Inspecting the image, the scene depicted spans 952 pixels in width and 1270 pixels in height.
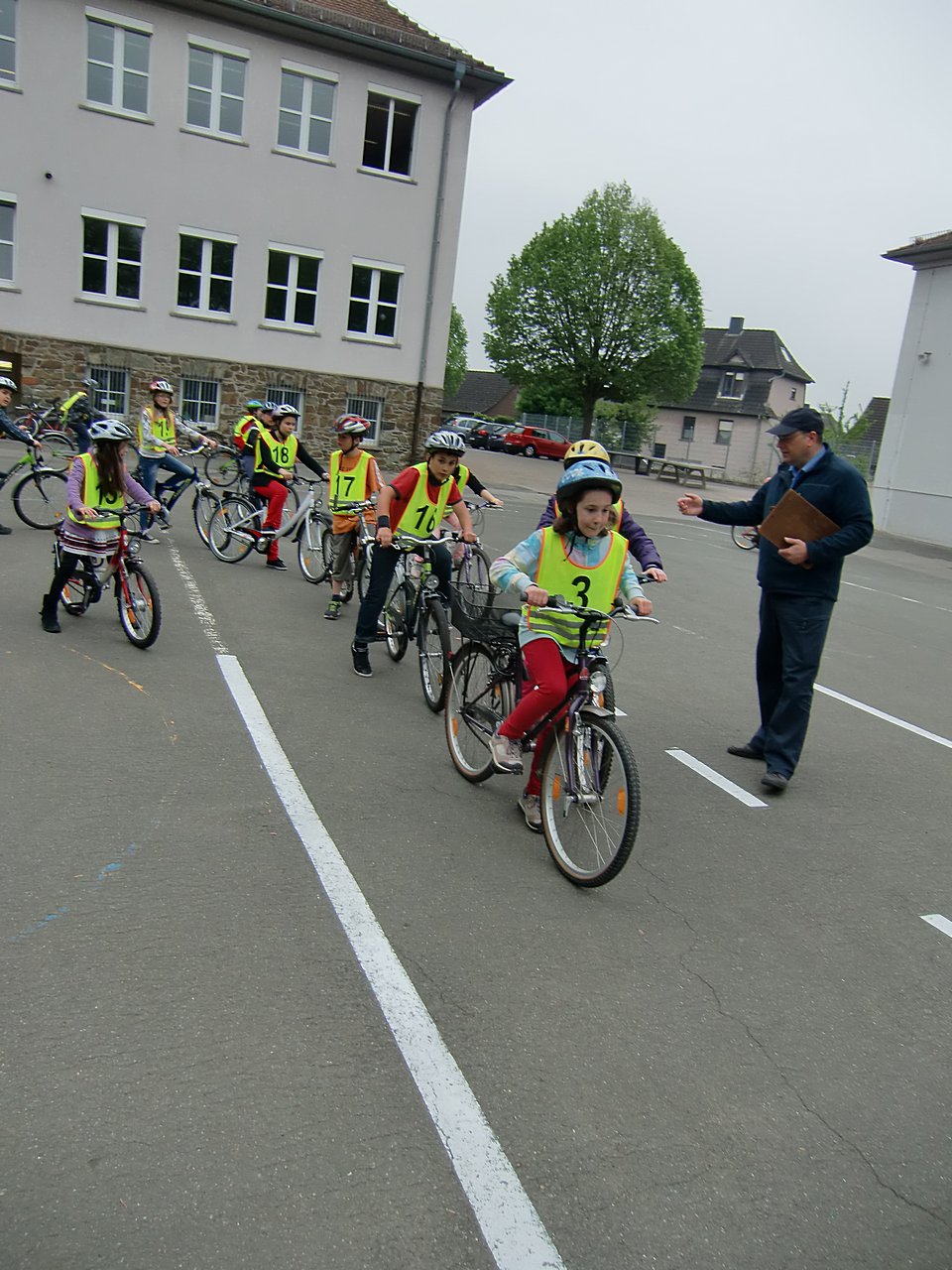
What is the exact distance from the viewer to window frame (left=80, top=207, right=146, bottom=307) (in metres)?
24.3

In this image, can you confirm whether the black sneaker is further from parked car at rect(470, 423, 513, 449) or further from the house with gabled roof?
the house with gabled roof

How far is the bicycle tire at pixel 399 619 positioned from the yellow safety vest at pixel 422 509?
0.49 m

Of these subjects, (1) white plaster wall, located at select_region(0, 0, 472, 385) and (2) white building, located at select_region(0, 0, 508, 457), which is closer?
(1) white plaster wall, located at select_region(0, 0, 472, 385)

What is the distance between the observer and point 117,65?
2398cm

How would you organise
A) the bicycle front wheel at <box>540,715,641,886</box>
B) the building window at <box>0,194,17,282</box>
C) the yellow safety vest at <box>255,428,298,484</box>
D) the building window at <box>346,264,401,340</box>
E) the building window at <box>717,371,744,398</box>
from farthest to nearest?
the building window at <box>717,371,744,398</box> → the building window at <box>346,264,401,340</box> → the building window at <box>0,194,17,282</box> → the yellow safety vest at <box>255,428,298,484</box> → the bicycle front wheel at <box>540,715,641,886</box>

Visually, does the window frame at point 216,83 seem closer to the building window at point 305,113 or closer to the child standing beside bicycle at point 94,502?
the building window at point 305,113

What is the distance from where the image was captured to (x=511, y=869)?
4.63m

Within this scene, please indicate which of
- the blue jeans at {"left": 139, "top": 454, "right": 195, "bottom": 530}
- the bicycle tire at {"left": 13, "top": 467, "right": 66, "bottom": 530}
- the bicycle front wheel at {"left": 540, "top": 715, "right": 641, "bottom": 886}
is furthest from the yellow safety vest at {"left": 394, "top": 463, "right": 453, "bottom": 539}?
the bicycle tire at {"left": 13, "top": 467, "right": 66, "bottom": 530}

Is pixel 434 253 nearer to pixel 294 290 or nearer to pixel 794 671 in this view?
pixel 294 290

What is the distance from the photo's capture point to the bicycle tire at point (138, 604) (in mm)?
7535

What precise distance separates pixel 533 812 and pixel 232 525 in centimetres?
748

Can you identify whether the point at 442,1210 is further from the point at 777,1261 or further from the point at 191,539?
the point at 191,539

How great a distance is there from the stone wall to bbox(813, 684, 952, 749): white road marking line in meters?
20.2

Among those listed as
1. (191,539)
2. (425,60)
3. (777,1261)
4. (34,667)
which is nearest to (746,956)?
(777,1261)
